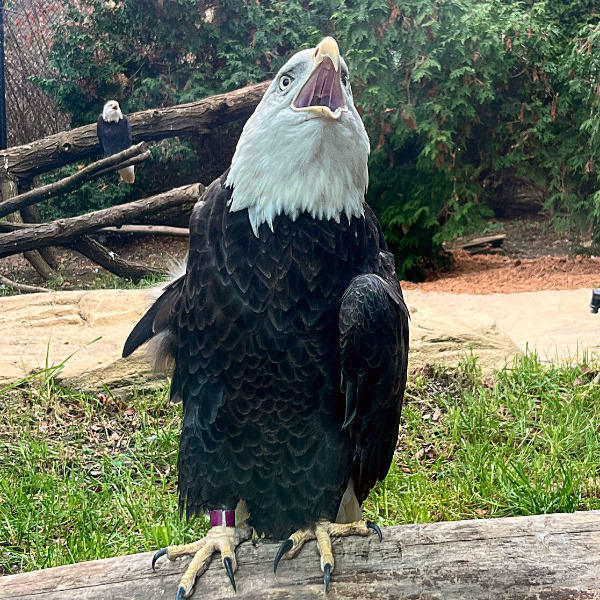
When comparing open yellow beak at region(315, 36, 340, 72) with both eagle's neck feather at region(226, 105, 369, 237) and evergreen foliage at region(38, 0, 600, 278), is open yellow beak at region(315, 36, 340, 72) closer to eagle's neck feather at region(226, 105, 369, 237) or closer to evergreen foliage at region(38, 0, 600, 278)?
eagle's neck feather at region(226, 105, 369, 237)

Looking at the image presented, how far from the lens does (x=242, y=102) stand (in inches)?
161

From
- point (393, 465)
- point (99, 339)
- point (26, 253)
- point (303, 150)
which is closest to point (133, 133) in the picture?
point (26, 253)

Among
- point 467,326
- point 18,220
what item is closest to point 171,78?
point 18,220

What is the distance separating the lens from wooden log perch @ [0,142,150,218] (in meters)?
4.57

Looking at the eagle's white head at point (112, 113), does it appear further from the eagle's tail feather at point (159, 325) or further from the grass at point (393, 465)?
the eagle's tail feather at point (159, 325)

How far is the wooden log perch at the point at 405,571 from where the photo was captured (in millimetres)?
1400

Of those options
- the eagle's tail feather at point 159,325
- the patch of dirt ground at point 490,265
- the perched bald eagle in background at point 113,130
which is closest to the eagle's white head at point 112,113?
the perched bald eagle in background at point 113,130

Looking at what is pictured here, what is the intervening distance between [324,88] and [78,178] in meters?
3.88

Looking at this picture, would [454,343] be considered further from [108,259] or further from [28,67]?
[28,67]

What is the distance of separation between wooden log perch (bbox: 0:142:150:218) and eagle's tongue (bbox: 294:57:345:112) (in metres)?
3.42

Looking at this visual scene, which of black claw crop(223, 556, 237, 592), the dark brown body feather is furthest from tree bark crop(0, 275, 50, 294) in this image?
black claw crop(223, 556, 237, 592)

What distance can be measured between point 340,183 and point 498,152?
6.03 meters

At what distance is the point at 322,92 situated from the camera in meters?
1.33

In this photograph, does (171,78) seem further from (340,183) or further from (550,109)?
(550,109)
